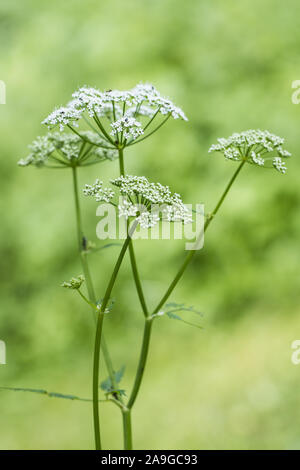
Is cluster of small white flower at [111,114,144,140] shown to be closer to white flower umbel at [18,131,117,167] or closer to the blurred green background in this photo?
white flower umbel at [18,131,117,167]

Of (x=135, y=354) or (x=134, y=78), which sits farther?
(x=134, y=78)

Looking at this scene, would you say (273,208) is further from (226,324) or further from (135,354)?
(135,354)

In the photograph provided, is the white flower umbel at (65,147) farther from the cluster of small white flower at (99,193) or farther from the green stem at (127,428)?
the green stem at (127,428)

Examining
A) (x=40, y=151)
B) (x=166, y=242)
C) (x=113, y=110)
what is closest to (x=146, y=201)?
(x=113, y=110)

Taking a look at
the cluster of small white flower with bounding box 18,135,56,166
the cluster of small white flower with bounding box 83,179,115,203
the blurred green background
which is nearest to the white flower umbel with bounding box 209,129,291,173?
the cluster of small white flower with bounding box 83,179,115,203

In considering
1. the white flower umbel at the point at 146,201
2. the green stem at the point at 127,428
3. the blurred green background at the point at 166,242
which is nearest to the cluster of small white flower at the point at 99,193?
the white flower umbel at the point at 146,201

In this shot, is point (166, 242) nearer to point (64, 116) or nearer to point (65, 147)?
point (65, 147)

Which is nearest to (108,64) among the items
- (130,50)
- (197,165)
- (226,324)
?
(130,50)
